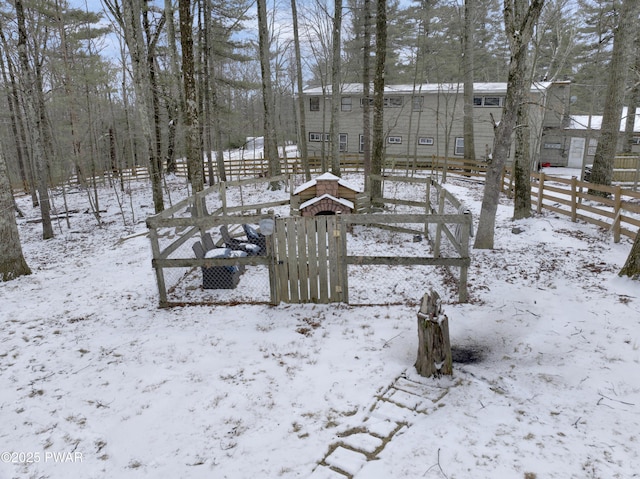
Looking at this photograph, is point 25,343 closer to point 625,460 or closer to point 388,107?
point 625,460

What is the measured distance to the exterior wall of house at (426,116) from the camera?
85.9 ft

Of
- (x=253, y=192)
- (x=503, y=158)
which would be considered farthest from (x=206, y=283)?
(x=253, y=192)

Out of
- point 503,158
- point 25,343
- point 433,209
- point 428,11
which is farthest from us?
point 428,11

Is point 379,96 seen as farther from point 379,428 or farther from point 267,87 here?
point 379,428

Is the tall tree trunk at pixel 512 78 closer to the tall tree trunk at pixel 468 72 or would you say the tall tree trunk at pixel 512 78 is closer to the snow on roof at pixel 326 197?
the snow on roof at pixel 326 197

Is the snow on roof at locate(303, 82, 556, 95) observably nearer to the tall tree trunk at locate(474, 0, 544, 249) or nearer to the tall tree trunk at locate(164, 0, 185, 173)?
the tall tree trunk at locate(164, 0, 185, 173)

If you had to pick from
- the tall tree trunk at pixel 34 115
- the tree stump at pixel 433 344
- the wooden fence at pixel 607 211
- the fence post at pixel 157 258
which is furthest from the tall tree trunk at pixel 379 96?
the tall tree trunk at pixel 34 115

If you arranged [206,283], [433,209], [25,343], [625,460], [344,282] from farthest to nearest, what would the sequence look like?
1. [433,209]
2. [206,283]
3. [344,282]
4. [25,343]
5. [625,460]

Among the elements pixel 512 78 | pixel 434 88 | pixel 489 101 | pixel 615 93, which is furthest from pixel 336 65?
pixel 489 101

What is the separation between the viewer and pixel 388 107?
2794 centimetres

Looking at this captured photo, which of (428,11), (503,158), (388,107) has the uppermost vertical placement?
(428,11)

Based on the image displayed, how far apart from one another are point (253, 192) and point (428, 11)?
57.0 feet

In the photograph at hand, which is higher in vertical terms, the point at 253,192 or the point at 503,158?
the point at 503,158

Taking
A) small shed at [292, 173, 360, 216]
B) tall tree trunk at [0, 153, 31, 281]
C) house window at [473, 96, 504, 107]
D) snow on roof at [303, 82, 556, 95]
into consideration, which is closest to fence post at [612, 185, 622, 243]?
small shed at [292, 173, 360, 216]
